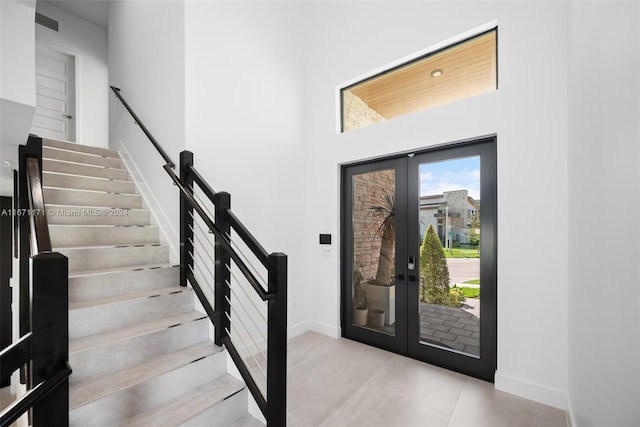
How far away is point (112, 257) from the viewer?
2465 millimetres

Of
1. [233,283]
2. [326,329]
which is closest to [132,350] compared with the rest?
[233,283]

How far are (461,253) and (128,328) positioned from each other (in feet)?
9.54

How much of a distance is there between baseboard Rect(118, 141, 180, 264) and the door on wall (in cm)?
197

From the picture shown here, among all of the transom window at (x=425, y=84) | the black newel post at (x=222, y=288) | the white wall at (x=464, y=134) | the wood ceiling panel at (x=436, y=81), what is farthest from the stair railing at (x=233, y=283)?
the wood ceiling panel at (x=436, y=81)

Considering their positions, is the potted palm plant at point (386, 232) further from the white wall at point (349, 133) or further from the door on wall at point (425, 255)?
the white wall at point (349, 133)

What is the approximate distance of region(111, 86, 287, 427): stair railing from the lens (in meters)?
1.59

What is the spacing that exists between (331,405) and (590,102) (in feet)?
8.45

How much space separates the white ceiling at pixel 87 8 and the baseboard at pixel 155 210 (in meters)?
3.08

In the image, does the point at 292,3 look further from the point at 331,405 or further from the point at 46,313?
the point at 331,405

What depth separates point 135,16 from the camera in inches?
142

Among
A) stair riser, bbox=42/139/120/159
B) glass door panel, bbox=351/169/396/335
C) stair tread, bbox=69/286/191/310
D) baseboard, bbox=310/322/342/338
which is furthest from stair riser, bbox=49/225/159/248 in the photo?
glass door panel, bbox=351/169/396/335

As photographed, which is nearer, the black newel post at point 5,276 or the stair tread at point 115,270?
the stair tread at point 115,270

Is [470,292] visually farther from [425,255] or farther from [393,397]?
[393,397]

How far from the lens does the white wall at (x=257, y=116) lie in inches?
113
